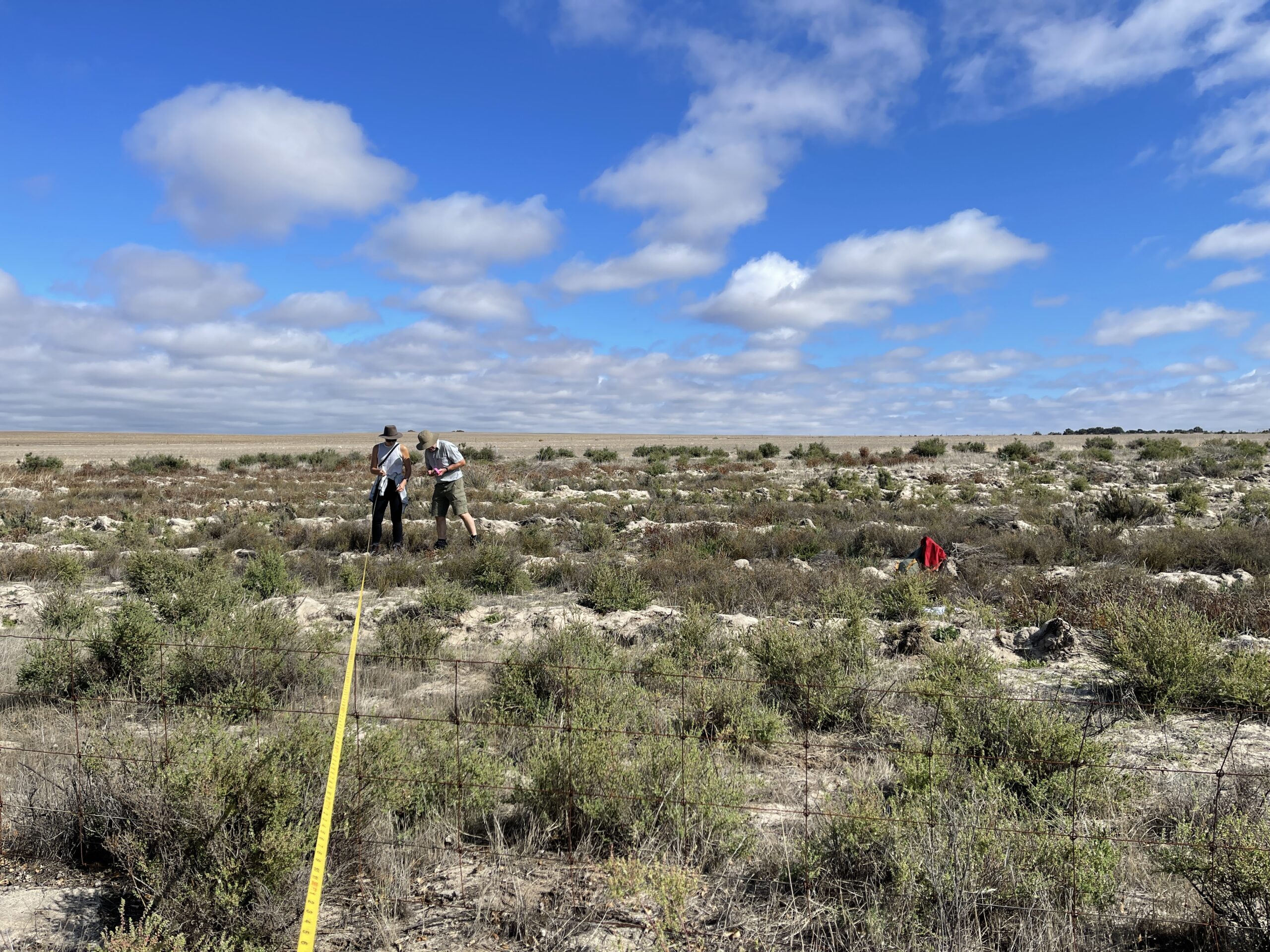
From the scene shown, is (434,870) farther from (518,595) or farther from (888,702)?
(518,595)

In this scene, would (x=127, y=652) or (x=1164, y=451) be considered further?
(x=1164, y=451)

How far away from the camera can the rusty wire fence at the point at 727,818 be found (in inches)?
130

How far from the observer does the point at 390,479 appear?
12.0 m

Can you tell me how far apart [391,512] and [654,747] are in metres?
8.68

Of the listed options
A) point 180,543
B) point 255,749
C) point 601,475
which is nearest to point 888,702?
point 255,749

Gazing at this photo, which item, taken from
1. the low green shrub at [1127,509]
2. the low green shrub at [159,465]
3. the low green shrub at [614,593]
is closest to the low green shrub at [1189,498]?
the low green shrub at [1127,509]

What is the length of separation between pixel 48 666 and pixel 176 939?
4238 millimetres

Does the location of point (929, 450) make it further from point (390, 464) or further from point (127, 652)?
point (127, 652)

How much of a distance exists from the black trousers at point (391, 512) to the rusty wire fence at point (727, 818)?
21.7ft

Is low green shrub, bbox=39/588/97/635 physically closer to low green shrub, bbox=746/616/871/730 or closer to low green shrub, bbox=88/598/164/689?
low green shrub, bbox=88/598/164/689

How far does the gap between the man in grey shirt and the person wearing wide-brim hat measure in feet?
1.21

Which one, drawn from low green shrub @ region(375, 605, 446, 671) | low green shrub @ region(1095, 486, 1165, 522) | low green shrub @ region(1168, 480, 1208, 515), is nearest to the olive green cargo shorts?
low green shrub @ region(375, 605, 446, 671)

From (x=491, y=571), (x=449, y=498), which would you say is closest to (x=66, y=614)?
(x=491, y=571)

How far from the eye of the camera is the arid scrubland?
331 centimetres
